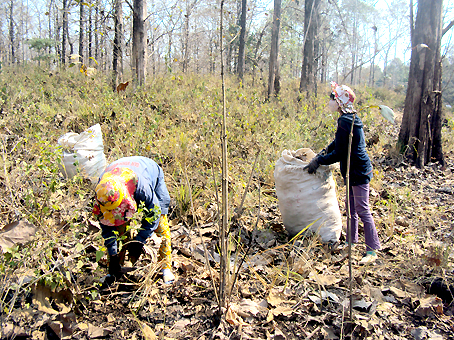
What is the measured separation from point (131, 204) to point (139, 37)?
506cm

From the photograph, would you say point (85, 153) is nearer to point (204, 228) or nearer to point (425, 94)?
point (204, 228)

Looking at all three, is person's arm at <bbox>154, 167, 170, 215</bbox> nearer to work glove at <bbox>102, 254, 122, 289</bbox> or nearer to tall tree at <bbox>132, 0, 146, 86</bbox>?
work glove at <bbox>102, 254, 122, 289</bbox>

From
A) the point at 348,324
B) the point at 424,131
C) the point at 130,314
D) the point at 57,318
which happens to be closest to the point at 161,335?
the point at 130,314

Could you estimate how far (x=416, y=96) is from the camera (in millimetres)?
5246

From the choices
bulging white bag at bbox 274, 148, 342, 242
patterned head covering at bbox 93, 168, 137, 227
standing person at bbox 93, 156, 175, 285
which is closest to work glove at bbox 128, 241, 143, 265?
standing person at bbox 93, 156, 175, 285

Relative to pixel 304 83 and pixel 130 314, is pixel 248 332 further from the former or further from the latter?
pixel 304 83

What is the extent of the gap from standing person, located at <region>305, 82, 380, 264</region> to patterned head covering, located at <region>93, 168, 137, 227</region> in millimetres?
1559

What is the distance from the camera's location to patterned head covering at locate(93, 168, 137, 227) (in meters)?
1.83

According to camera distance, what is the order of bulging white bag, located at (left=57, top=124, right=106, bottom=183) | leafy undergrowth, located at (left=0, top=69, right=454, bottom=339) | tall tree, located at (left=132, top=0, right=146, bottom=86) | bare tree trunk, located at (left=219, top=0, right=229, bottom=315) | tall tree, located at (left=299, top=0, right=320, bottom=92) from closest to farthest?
bare tree trunk, located at (left=219, top=0, right=229, bottom=315) < leafy undergrowth, located at (left=0, top=69, right=454, bottom=339) < bulging white bag, located at (left=57, top=124, right=106, bottom=183) < tall tree, located at (left=132, top=0, right=146, bottom=86) < tall tree, located at (left=299, top=0, right=320, bottom=92)

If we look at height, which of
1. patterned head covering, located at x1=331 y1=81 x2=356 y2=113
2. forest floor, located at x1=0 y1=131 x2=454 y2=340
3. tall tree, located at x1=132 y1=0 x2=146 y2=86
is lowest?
forest floor, located at x1=0 y1=131 x2=454 y2=340

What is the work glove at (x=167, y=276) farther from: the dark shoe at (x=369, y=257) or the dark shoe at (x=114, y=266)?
the dark shoe at (x=369, y=257)

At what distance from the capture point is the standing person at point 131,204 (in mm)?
1863

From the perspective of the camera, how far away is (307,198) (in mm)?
2768

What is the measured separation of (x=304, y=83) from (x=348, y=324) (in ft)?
24.8
